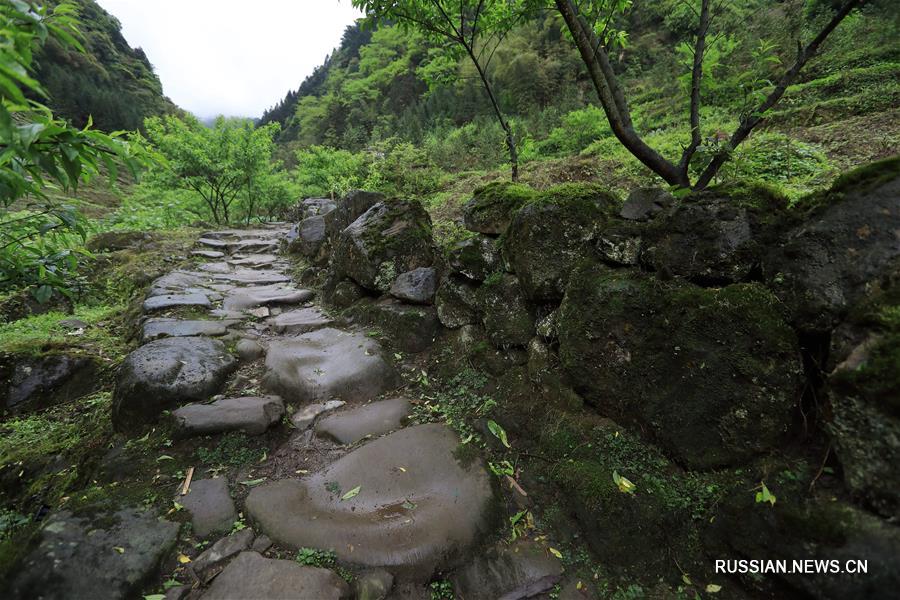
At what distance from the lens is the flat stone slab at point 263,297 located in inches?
205

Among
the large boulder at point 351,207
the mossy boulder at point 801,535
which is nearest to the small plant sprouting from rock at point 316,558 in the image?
Result: the mossy boulder at point 801,535

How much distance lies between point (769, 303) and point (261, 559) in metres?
2.90

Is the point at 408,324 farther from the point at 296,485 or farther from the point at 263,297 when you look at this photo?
the point at 263,297

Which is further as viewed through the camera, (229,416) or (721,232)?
(229,416)

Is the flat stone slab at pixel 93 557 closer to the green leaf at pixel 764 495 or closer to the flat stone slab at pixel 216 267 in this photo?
the green leaf at pixel 764 495

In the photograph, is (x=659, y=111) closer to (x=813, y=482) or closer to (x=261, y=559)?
(x=813, y=482)

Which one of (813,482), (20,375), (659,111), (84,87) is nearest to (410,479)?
(813,482)

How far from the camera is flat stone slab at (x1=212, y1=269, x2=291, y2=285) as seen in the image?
6.40 meters

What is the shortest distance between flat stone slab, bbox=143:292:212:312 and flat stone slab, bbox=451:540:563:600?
4.51 metres

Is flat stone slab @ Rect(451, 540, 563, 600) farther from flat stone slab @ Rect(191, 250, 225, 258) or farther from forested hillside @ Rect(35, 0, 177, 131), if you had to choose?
forested hillside @ Rect(35, 0, 177, 131)

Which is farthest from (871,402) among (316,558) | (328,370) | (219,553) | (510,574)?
(328,370)

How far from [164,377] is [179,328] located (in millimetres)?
1161

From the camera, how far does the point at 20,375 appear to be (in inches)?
125

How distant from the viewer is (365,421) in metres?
3.01
